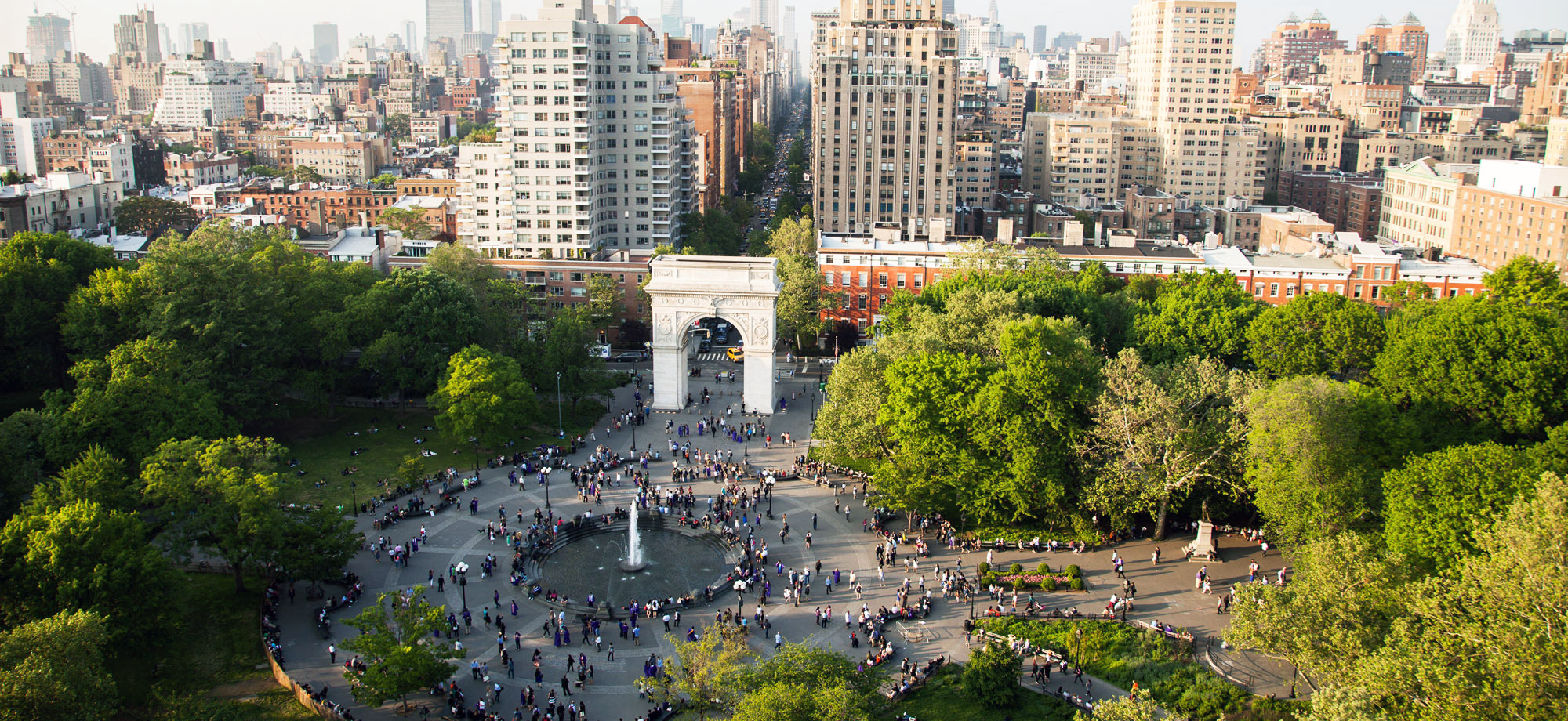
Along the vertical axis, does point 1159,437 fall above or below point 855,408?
above

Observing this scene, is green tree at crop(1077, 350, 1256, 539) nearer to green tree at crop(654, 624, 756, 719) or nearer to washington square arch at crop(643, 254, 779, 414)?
green tree at crop(654, 624, 756, 719)

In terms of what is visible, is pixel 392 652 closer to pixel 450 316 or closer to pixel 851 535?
pixel 851 535

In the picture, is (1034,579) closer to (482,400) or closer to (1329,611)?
(1329,611)

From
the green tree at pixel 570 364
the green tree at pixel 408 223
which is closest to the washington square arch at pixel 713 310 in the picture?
the green tree at pixel 570 364

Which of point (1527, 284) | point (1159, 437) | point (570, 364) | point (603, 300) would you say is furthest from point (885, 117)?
point (1159, 437)

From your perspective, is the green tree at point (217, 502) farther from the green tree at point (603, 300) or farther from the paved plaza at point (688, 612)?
the green tree at point (603, 300)

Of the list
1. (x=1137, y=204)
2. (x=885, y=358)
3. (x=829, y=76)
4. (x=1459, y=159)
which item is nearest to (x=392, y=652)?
(x=885, y=358)
